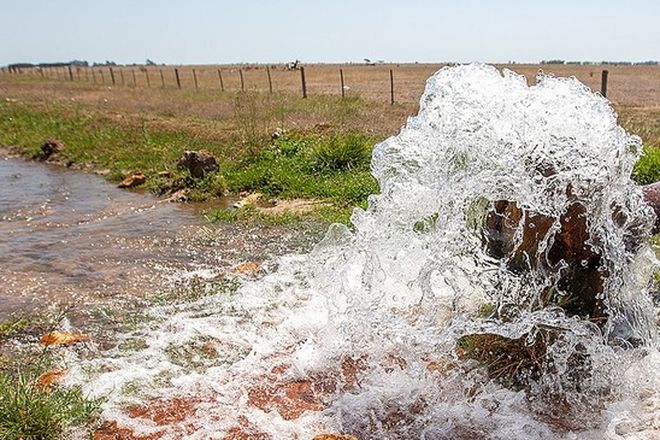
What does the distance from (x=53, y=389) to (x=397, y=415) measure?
2281mm

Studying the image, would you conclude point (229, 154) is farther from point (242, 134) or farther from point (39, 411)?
point (39, 411)

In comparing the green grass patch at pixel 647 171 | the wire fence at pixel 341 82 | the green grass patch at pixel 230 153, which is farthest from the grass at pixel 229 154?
the wire fence at pixel 341 82

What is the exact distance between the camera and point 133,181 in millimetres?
11344

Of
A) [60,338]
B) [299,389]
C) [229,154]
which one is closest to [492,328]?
[299,389]

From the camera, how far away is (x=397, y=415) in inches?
151

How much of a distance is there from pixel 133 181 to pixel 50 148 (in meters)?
4.73

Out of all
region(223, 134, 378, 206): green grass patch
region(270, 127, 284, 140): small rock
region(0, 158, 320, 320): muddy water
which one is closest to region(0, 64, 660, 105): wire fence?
region(270, 127, 284, 140): small rock

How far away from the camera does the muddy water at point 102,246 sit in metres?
6.02

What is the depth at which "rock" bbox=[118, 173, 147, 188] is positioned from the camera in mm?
11281

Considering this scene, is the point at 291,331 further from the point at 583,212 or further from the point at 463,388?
the point at 583,212

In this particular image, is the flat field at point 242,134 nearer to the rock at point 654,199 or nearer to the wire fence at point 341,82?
the wire fence at point 341,82

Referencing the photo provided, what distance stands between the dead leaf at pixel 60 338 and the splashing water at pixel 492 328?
1.53ft

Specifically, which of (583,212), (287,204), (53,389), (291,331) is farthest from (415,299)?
(287,204)

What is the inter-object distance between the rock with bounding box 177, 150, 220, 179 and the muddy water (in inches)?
35.1
